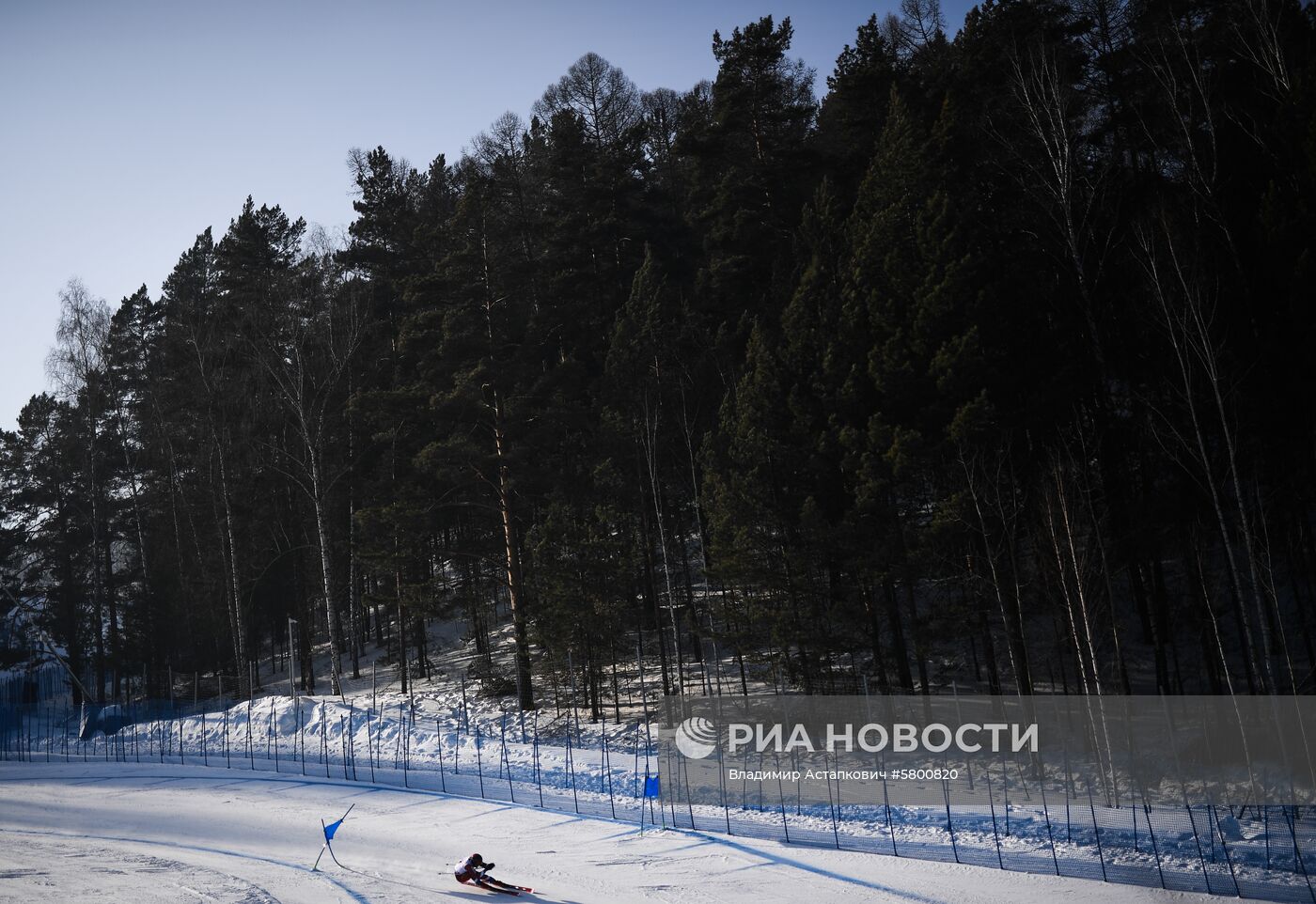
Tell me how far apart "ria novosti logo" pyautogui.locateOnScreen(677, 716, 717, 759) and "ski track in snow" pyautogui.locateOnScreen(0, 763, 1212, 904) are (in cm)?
388

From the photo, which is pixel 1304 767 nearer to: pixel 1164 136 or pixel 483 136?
pixel 1164 136

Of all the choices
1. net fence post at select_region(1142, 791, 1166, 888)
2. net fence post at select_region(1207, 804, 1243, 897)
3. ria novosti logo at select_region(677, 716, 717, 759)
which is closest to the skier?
ria novosti logo at select_region(677, 716, 717, 759)

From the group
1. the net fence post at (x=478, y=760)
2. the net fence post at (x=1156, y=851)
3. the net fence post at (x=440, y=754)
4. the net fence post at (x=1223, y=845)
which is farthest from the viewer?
the net fence post at (x=440, y=754)

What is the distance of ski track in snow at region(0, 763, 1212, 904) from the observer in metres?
15.8

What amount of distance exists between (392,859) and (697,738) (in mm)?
8666

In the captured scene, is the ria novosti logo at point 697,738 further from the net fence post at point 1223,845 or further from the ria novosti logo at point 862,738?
the net fence post at point 1223,845

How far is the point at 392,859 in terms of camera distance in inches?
742

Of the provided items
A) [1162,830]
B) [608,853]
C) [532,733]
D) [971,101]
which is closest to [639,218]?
[971,101]

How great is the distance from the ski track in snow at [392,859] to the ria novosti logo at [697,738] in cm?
388

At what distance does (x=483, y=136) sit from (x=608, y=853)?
42.8 metres

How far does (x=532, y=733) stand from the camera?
2628cm

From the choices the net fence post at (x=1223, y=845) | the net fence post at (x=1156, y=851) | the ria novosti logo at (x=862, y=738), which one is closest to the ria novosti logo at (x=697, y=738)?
the ria novosti logo at (x=862, y=738)

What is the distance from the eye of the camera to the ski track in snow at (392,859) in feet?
51.8

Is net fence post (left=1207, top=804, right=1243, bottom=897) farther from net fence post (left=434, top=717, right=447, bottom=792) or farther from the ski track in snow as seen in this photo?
net fence post (left=434, top=717, right=447, bottom=792)
